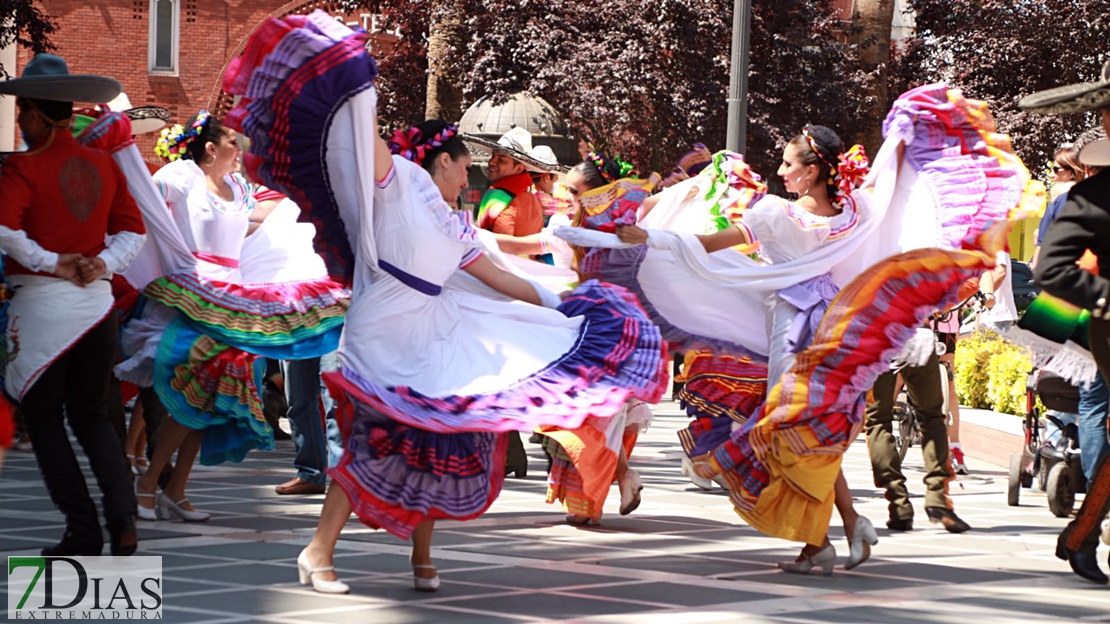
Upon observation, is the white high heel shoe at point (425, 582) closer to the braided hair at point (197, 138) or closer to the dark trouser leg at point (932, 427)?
the braided hair at point (197, 138)

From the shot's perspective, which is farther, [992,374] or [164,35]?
[164,35]

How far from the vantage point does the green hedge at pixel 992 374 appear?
43.3ft

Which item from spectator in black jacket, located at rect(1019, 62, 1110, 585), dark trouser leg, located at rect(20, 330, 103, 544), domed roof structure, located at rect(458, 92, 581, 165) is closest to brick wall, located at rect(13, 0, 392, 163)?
domed roof structure, located at rect(458, 92, 581, 165)

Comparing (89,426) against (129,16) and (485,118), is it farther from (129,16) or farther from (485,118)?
(129,16)

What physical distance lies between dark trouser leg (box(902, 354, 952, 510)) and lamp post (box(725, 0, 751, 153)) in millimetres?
6294

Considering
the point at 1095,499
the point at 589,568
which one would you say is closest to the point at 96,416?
the point at 589,568

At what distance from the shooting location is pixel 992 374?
1359 centimetres

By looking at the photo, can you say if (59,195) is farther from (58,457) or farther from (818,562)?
(818,562)

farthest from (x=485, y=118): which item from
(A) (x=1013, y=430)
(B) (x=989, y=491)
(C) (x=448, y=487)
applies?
(C) (x=448, y=487)

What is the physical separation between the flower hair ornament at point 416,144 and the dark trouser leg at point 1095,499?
264 centimetres

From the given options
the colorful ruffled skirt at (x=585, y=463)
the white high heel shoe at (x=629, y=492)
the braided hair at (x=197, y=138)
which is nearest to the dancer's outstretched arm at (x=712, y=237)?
the colorful ruffled skirt at (x=585, y=463)

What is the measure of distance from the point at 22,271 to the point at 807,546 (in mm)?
3329

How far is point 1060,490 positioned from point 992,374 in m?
4.58

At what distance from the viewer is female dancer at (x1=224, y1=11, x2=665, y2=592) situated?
5.88 metres
